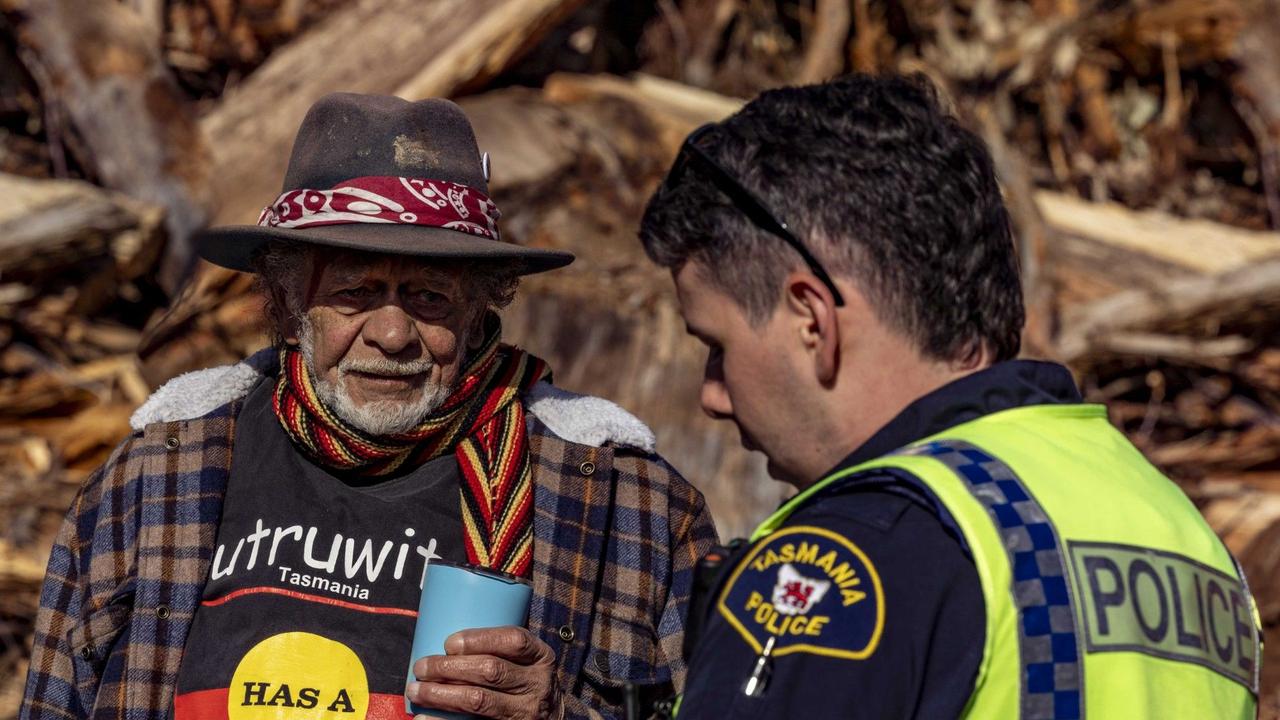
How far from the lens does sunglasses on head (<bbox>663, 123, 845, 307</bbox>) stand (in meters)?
1.68

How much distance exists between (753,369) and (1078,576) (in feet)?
1.54

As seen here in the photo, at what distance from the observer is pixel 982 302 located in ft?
5.65

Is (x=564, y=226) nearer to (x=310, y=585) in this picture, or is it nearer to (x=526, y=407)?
(x=526, y=407)

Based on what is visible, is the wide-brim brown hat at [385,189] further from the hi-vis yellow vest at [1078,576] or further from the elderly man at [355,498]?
the hi-vis yellow vest at [1078,576]

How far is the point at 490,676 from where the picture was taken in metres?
2.23

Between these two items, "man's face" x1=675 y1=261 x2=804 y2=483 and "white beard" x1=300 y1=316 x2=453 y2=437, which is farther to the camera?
"white beard" x1=300 y1=316 x2=453 y2=437

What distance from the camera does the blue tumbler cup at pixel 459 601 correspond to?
2094mm

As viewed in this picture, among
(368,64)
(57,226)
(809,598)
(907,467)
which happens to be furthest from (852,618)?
(368,64)

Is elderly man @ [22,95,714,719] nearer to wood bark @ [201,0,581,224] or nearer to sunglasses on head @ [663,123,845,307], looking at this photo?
sunglasses on head @ [663,123,845,307]

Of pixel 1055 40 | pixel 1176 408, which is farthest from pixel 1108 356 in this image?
pixel 1055 40

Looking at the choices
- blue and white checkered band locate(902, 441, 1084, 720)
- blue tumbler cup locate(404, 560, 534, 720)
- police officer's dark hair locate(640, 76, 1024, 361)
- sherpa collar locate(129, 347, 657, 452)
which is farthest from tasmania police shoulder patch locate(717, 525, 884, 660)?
sherpa collar locate(129, 347, 657, 452)

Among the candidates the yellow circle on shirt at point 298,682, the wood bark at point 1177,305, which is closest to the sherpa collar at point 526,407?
the yellow circle on shirt at point 298,682

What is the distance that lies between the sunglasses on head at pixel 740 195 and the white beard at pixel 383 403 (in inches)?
38.7

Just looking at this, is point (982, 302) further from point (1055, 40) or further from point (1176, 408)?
point (1055, 40)
